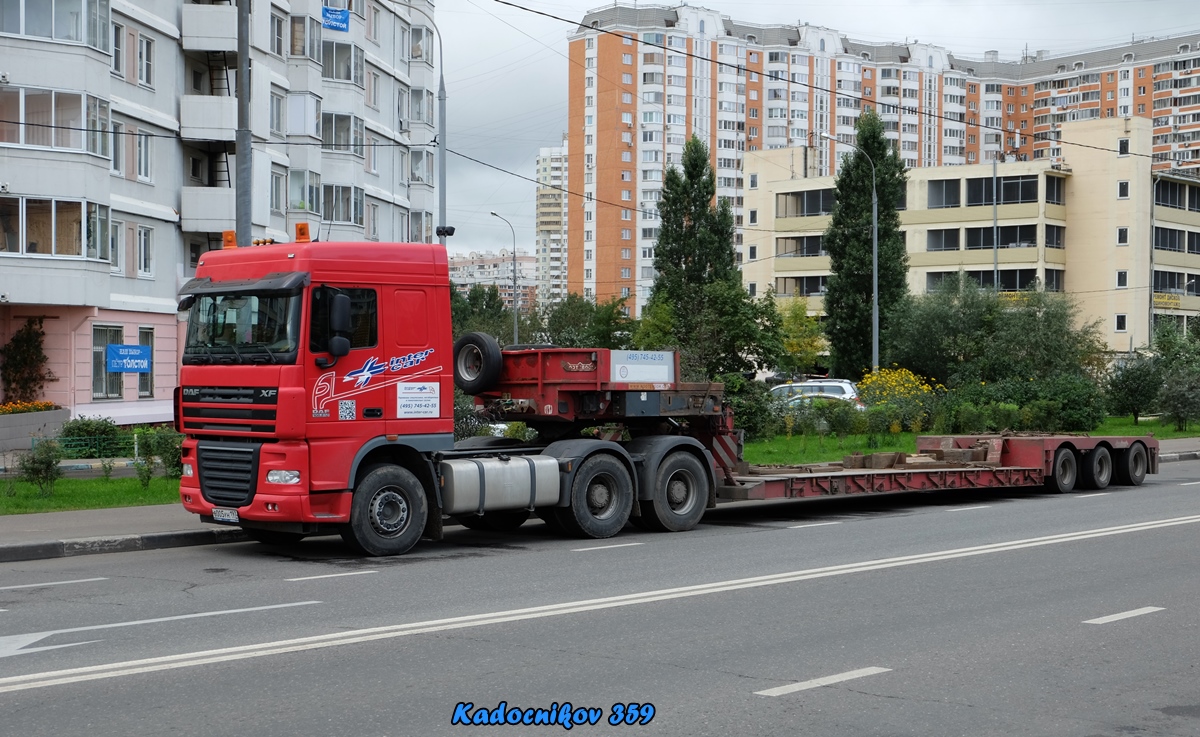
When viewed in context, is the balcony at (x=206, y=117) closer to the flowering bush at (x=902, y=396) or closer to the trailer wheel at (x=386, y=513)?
the flowering bush at (x=902, y=396)

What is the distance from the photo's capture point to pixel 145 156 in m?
38.2

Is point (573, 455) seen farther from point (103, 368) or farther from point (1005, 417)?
point (103, 368)

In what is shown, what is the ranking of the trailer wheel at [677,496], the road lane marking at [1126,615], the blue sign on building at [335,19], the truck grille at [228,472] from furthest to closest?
the blue sign on building at [335,19] → the trailer wheel at [677,496] → the truck grille at [228,472] → the road lane marking at [1126,615]

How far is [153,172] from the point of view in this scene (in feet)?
127

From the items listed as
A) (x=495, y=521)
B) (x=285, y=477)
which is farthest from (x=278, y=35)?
(x=285, y=477)

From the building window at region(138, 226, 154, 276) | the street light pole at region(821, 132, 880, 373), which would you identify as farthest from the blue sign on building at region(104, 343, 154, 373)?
the street light pole at region(821, 132, 880, 373)

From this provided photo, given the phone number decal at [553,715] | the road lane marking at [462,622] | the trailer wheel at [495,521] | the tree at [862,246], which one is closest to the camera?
the phone number decal at [553,715]

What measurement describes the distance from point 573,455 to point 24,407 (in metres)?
22.4

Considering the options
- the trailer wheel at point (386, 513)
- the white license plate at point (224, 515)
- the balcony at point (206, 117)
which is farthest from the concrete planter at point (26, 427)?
the trailer wheel at point (386, 513)

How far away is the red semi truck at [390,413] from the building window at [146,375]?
24548 millimetres

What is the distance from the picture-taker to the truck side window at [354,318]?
514 inches

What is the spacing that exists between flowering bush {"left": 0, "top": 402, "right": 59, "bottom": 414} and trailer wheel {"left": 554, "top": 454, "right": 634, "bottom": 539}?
21.8 meters

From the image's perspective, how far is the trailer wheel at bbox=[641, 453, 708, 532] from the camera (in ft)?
52.5

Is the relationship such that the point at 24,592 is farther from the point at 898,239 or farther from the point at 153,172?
the point at 898,239
